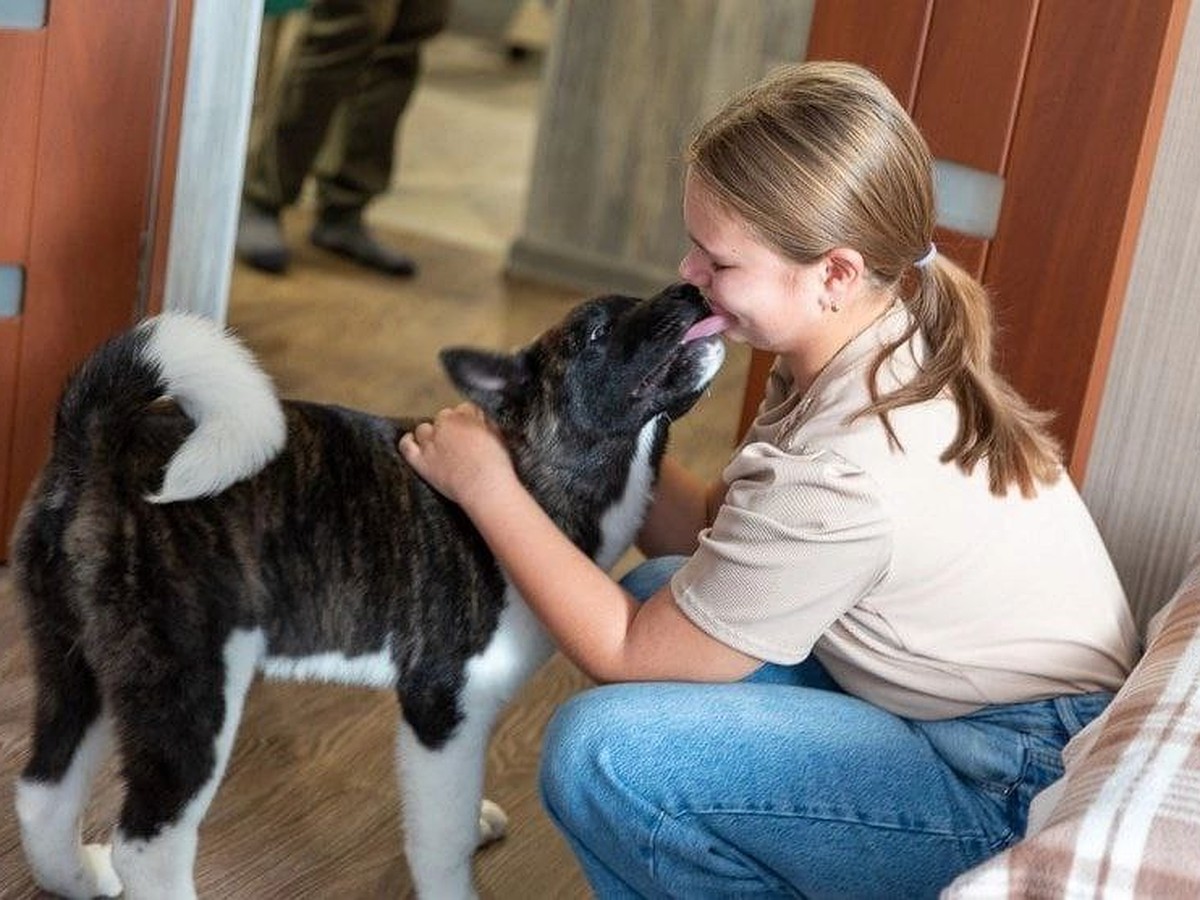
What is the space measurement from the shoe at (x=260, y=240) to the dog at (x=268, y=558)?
257cm

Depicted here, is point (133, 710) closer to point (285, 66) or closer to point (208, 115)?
point (208, 115)

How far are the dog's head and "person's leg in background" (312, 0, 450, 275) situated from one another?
8.88 ft

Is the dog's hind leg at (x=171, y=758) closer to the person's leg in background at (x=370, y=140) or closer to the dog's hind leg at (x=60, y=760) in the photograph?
the dog's hind leg at (x=60, y=760)

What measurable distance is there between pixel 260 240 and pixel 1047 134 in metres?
2.67

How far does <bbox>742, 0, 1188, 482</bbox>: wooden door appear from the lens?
219 centimetres

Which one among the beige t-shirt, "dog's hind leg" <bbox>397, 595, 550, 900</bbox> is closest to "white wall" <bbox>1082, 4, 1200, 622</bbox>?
the beige t-shirt

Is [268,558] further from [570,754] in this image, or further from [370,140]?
[370,140]

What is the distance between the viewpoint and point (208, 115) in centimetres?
271

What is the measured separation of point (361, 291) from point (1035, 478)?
114 inches

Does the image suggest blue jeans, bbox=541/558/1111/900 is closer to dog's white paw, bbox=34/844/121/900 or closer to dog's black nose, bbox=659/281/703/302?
dog's black nose, bbox=659/281/703/302

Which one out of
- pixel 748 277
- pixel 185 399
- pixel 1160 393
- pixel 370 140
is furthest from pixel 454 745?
pixel 370 140

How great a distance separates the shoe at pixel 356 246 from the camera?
187 inches

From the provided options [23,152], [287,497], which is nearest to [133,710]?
[287,497]

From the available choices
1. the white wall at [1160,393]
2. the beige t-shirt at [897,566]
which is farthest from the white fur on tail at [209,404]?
the white wall at [1160,393]
